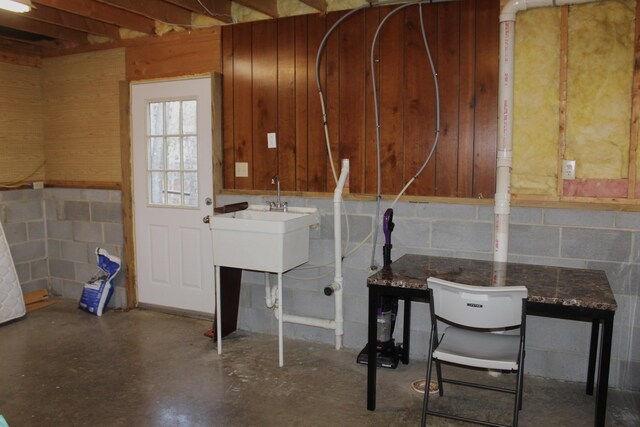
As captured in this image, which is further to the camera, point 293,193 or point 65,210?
point 65,210

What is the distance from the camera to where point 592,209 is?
10.3 feet

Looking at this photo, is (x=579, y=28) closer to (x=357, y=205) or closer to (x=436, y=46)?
(x=436, y=46)

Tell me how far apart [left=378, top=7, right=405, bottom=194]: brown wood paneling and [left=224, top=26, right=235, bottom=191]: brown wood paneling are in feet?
4.15

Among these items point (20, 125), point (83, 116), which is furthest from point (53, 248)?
point (83, 116)

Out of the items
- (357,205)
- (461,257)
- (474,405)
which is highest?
(357,205)

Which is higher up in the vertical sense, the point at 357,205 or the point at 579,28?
the point at 579,28

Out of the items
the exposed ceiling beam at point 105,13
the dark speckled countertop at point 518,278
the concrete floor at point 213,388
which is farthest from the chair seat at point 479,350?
the exposed ceiling beam at point 105,13

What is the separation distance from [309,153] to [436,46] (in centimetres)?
118

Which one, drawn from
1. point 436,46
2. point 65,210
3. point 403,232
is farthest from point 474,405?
point 65,210

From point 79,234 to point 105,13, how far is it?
2.17m

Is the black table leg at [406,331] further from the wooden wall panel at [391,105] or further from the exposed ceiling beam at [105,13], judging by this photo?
the exposed ceiling beam at [105,13]

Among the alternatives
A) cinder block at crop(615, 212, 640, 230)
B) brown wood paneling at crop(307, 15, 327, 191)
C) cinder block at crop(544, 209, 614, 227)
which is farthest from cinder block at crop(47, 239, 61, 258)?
cinder block at crop(615, 212, 640, 230)

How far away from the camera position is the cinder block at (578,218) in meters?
3.11

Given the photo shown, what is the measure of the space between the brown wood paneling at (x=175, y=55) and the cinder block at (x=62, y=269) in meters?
1.98
